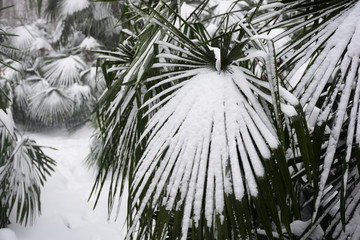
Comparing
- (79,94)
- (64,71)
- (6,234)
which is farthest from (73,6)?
(6,234)

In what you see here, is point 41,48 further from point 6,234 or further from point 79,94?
point 6,234

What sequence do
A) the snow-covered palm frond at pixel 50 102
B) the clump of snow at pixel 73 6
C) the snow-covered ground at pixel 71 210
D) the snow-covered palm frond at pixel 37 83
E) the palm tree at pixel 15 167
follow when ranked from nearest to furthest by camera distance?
1. the palm tree at pixel 15 167
2. the snow-covered ground at pixel 71 210
3. the clump of snow at pixel 73 6
4. the snow-covered palm frond at pixel 50 102
5. the snow-covered palm frond at pixel 37 83

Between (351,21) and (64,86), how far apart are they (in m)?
3.43

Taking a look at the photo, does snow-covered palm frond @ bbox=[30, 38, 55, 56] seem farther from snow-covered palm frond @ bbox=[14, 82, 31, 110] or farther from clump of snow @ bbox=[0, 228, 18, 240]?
clump of snow @ bbox=[0, 228, 18, 240]

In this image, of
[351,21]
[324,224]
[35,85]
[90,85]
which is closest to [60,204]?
[90,85]

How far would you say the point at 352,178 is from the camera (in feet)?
Answer: 1.56

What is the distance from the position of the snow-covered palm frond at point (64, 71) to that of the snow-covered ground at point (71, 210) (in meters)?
0.74

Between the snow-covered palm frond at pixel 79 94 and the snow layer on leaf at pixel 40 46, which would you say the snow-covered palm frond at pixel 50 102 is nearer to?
the snow-covered palm frond at pixel 79 94

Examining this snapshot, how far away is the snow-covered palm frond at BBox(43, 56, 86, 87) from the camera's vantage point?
130 inches

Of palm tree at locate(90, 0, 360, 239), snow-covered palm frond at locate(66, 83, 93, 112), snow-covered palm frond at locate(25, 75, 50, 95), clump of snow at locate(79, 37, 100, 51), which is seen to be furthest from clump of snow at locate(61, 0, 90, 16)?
palm tree at locate(90, 0, 360, 239)

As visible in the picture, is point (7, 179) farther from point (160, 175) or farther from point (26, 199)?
point (160, 175)

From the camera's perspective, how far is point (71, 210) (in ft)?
7.39

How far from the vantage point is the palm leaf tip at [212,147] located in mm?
342

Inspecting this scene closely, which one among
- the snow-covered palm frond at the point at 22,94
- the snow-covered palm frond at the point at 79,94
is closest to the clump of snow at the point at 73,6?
the snow-covered palm frond at the point at 79,94
